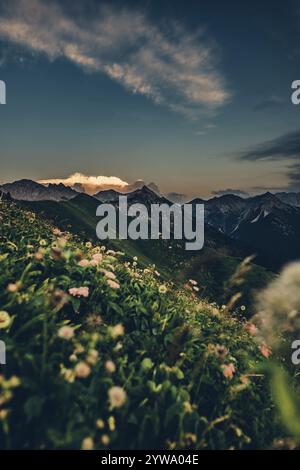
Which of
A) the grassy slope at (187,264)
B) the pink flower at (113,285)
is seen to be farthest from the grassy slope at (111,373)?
the grassy slope at (187,264)

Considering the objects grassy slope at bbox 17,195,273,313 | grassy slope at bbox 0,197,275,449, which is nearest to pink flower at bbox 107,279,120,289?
grassy slope at bbox 0,197,275,449

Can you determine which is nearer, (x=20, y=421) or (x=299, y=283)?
(x=20, y=421)

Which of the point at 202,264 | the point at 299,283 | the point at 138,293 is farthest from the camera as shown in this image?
the point at 202,264

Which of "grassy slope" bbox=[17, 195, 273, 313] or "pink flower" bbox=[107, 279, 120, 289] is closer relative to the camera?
"pink flower" bbox=[107, 279, 120, 289]

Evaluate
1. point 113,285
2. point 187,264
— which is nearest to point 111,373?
point 113,285

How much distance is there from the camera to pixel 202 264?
65000 millimetres

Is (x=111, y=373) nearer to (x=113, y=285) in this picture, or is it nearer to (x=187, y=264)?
(x=113, y=285)

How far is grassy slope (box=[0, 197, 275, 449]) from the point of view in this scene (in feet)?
13.9

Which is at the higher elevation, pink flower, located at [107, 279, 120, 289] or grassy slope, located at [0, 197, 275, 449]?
pink flower, located at [107, 279, 120, 289]

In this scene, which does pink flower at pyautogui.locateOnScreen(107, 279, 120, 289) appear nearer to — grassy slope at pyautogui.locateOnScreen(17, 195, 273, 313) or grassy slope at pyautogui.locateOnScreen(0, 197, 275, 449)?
grassy slope at pyautogui.locateOnScreen(0, 197, 275, 449)

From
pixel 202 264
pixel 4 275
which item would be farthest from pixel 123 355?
pixel 202 264

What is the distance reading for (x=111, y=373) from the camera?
193 inches
